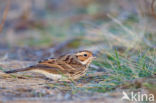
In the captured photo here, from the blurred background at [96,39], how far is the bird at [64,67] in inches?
11.2

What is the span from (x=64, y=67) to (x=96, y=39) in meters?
3.47

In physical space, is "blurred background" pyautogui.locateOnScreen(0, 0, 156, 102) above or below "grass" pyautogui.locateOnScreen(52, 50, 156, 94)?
above

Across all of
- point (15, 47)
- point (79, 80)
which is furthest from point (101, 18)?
point (79, 80)

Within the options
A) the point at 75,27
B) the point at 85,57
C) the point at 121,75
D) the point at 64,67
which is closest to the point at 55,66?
the point at 64,67

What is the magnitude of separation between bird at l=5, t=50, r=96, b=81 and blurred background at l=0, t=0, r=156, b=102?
0.28 meters

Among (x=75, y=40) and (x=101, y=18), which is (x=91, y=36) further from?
(x=101, y=18)

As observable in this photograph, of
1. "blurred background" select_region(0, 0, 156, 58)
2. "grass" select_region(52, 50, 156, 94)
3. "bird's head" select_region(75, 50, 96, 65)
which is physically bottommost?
"grass" select_region(52, 50, 156, 94)

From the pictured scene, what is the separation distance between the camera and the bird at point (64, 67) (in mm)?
4867

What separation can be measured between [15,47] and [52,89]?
512 centimetres

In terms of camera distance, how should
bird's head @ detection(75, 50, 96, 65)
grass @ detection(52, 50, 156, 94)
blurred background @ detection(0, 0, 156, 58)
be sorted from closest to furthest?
grass @ detection(52, 50, 156, 94), bird's head @ detection(75, 50, 96, 65), blurred background @ detection(0, 0, 156, 58)

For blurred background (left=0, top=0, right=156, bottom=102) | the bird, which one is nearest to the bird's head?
the bird

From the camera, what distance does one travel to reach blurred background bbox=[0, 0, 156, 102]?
486 cm

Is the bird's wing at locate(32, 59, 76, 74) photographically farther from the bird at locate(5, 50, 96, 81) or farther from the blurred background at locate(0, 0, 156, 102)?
the blurred background at locate(0, 0, 156, 102)

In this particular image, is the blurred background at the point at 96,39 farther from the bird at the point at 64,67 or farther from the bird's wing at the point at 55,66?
the bird's wing at the point at 55,66
